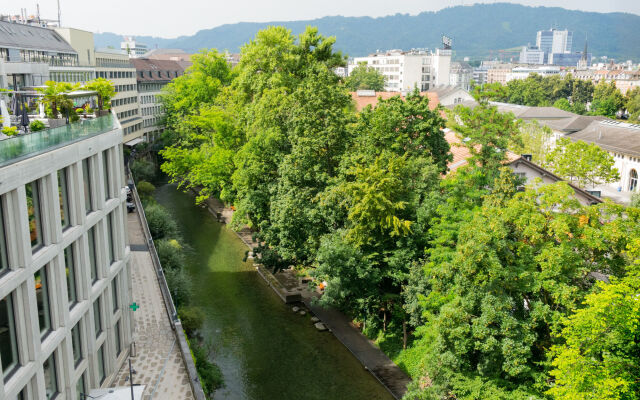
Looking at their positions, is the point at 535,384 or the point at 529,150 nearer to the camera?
the point at 535,384

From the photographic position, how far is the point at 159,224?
1809 inches

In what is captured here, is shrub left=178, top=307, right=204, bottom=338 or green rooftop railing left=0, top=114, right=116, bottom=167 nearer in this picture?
green rooftop railing left=0, top=114, right=116, bottom=167

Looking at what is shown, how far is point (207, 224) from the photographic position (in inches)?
2219

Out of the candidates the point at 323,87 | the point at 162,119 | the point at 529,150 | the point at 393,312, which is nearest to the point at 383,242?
the point at 393,312

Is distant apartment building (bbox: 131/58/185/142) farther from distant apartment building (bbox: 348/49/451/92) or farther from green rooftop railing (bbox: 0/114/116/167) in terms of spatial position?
green rooftop railing (bbox: 0/114/116/167)

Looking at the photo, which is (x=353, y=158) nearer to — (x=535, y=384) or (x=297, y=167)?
(x=297, y=167)

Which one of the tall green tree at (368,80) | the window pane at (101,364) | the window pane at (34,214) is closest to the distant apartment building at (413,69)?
the tall green tree at (368,80)

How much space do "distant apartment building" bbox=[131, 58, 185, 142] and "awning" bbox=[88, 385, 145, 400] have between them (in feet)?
243

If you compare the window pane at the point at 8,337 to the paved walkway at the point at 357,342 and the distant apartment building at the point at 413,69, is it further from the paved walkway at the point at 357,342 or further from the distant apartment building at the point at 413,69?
the distant apartment building at the point at 413,69

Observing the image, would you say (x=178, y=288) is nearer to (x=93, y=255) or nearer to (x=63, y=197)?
(x=93, y=255)

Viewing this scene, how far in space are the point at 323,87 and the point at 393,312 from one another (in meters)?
13.9

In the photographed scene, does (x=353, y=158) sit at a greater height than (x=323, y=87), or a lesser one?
lesser

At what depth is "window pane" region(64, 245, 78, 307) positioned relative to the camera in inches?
814

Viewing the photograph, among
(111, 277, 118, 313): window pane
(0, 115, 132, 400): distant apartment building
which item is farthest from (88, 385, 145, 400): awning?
(111, 277, 118, 313): window pane
